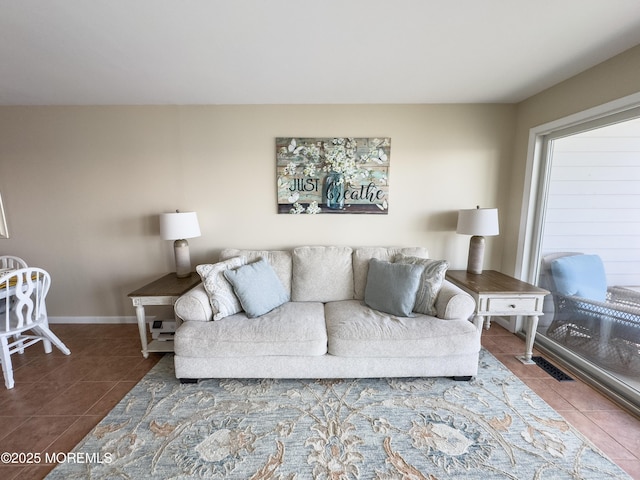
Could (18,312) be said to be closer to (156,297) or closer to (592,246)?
(156,297)

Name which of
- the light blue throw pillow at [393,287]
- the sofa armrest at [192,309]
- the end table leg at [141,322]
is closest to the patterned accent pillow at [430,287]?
the light blue throw pillow at [393,287]

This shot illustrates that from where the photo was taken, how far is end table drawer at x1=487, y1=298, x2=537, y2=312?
2070 millimetres

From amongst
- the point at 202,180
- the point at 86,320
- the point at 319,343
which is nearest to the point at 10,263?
the point at 86,320

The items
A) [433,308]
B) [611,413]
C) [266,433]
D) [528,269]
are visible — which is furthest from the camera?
[528,269]

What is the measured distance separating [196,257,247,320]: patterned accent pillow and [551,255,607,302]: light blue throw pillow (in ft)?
9.42

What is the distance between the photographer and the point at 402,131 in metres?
2.65

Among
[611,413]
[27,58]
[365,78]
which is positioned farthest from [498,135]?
[27,58]

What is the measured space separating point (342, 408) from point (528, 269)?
2319 mm

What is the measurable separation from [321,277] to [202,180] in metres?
1.64

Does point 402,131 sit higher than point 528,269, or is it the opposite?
point 402,131

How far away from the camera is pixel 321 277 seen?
2461mm

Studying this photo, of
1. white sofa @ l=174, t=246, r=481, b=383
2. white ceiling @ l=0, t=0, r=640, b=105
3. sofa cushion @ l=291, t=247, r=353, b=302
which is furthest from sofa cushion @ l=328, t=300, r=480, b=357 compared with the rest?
white ceiling @ l=0, t=0, r=640, b=105

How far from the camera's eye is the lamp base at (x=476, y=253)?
252cm

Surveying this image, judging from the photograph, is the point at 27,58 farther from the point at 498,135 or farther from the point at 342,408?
the point at 498,135
